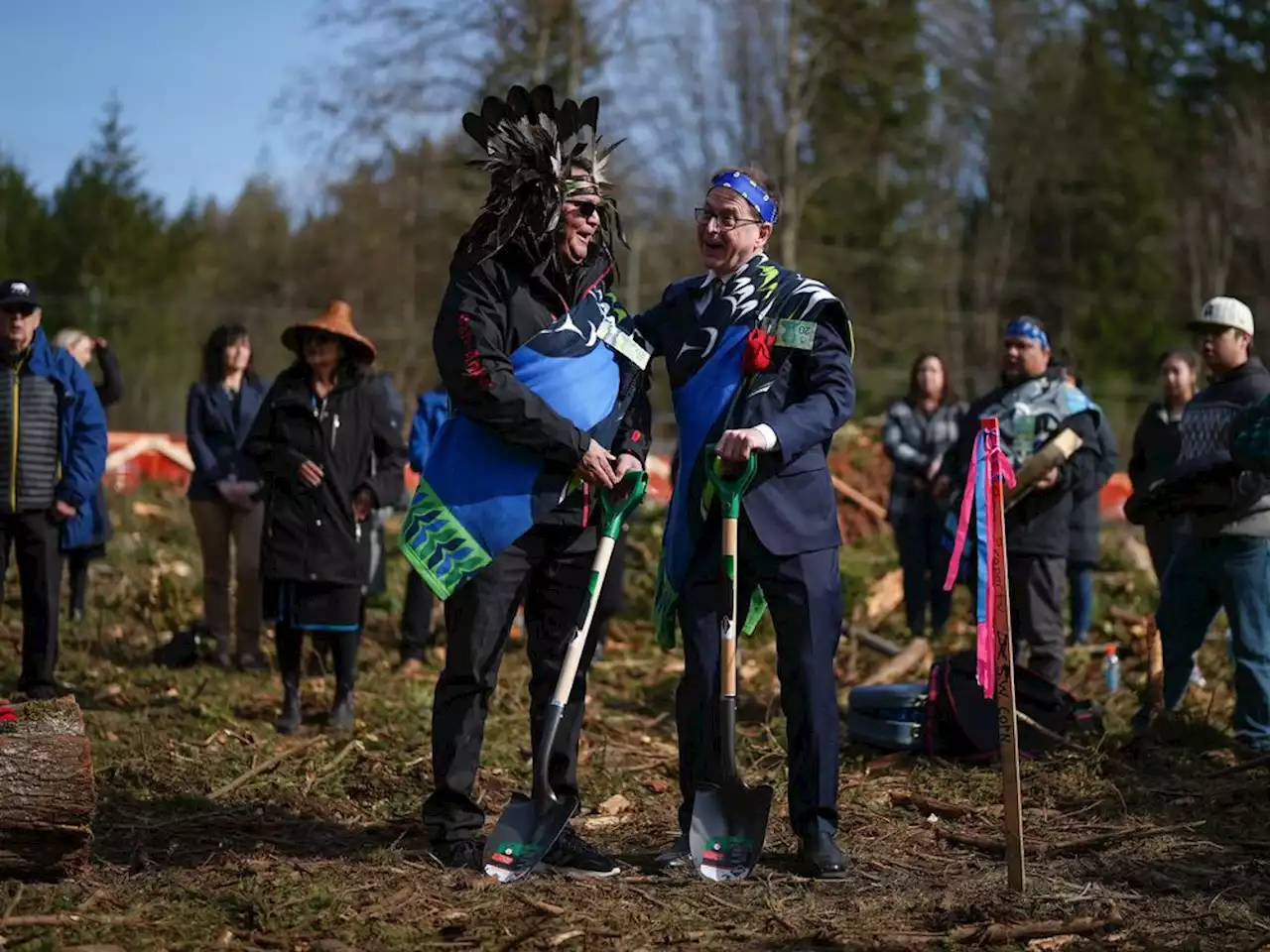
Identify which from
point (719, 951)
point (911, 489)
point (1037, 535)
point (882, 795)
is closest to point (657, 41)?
point (911, 489)

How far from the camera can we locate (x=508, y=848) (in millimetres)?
5211

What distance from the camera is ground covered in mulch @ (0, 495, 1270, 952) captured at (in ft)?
15.1

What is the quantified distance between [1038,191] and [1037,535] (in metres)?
39.6

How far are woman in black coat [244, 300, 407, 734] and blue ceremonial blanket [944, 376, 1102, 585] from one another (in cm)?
326

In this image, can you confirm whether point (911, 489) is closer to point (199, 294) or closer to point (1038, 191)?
point (199, 294)

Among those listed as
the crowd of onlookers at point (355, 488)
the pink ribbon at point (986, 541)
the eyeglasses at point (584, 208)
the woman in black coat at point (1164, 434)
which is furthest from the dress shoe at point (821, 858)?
the woman in black coat at point (1164, 434)

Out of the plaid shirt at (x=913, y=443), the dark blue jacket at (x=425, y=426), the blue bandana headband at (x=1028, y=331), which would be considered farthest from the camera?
the plaid shirt at (x=913, y=443)

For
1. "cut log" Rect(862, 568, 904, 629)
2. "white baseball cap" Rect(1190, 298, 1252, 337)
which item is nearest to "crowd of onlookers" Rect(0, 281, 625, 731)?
"white baseball cap" Rect(1190, 298, 1252, 337)

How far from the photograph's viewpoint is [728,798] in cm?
527

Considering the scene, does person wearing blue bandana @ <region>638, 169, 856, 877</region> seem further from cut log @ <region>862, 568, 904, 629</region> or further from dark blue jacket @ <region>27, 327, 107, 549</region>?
cut log @ <region>862, 568, 904, 629</region>

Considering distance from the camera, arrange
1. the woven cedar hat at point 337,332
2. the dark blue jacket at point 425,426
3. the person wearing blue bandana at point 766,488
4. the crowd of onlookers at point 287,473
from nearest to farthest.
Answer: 1. the person wearing blue bandana at point 766,488
2. the crowd of onlookers at point 287,473
3. the woven cedar hat at point 337,332
4. the dark blue jacket at point 425,426

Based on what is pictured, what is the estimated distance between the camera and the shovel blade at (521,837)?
5184 mm

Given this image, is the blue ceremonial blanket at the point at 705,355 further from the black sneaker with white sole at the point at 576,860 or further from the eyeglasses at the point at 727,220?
the black sneaker with white sole at the point at 576,860

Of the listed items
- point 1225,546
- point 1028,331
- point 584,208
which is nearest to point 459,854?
point 584,208
